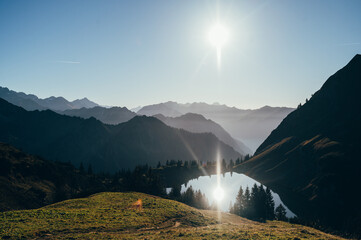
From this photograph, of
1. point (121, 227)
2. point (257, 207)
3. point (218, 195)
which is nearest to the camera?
point (121, 227)

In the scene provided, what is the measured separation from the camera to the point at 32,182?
128 metres

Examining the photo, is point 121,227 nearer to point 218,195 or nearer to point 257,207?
point 257,207

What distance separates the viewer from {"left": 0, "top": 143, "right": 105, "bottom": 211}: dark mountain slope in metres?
105

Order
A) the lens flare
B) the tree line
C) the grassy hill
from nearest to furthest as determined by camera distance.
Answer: the grassy hill < the tree line < the lens flare

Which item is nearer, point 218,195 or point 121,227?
point 121,227

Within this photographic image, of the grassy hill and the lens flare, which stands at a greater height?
the grassy hill

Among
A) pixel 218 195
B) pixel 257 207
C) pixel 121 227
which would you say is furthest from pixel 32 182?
pixel 218 195

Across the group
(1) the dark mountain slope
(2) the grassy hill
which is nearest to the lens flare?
(1) the dark mountain slope

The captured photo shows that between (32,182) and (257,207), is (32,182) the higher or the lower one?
the higher one

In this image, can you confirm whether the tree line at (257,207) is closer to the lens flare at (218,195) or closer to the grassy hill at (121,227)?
the lens flare at (218,195)

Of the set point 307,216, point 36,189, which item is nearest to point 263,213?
point 307,216

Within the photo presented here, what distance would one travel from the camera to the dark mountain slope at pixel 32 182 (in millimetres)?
105250

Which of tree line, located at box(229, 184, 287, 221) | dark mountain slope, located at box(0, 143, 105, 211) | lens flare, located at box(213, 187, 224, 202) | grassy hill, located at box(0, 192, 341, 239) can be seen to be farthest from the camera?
lens flare, located at box(213, 187, 224, 202)

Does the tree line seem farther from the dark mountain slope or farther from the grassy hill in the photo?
the dark mountain slope
